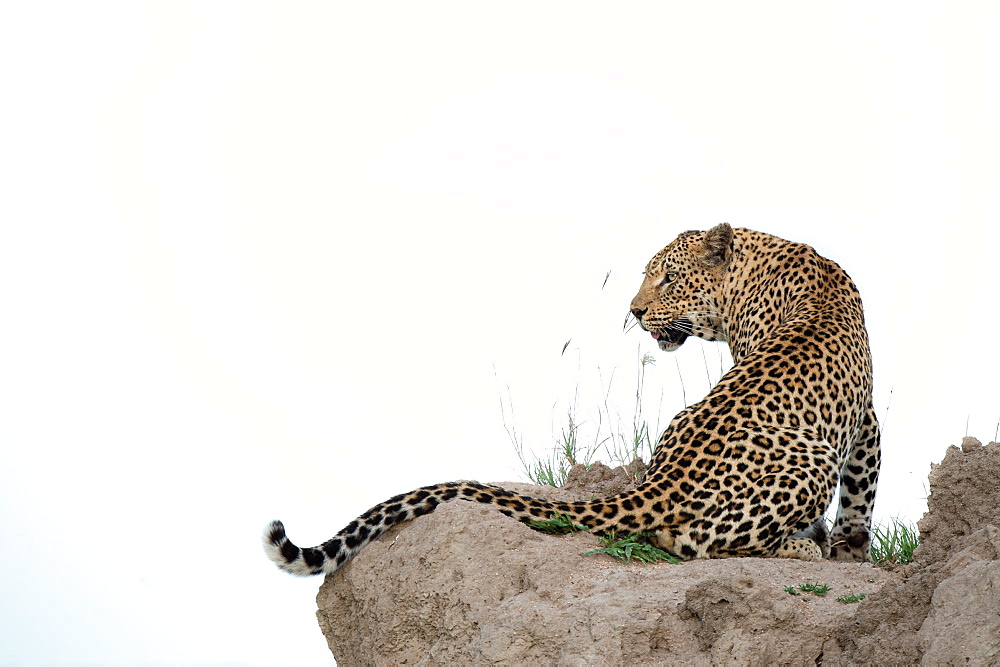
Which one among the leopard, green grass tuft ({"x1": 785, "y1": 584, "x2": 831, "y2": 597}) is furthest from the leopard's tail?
green grass tuft ({"x1": 785, "y1": 584, "x2": 831, "y2": 597})

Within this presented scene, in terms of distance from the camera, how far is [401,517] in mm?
7332

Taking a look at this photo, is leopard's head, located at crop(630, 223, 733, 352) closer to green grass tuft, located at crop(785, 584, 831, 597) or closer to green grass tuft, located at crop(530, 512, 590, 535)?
green grass tuft, located at crop(530, 512, 590, 535)

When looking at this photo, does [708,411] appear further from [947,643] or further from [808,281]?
[947,643]

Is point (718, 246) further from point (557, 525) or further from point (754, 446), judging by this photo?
point (557, 525)

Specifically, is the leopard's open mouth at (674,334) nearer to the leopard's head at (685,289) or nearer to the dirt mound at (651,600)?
the leopard's head at (685,289)

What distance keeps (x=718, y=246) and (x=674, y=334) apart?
2.77 feet

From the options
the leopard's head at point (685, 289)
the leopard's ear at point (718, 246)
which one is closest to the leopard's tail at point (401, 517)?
the leopard's head at point (685, 289)

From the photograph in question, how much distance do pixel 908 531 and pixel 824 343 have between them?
1532 millimetres

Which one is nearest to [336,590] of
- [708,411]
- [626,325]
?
[708,411]

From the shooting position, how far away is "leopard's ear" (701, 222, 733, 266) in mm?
9102

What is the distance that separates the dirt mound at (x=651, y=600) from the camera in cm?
500

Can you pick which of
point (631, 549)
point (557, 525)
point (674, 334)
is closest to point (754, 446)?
point (631, 549)

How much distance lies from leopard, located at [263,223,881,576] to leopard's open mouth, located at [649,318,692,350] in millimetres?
137

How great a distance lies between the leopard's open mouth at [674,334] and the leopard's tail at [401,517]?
2.74m
